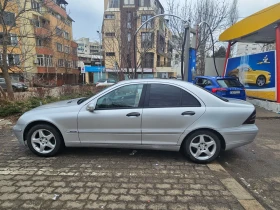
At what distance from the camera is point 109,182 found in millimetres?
3070

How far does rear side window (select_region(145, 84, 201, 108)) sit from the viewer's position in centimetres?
371

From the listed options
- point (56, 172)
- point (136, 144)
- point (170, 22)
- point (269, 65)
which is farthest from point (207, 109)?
point (170, 22)

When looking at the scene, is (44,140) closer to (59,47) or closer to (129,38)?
(129,38)

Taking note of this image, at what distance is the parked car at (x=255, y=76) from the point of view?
981cm

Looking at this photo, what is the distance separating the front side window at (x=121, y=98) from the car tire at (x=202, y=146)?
1246 mm

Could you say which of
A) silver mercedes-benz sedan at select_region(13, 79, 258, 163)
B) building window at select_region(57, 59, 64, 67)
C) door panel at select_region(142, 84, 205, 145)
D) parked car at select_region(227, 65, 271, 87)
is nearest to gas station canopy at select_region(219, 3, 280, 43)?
parked car at select_region(227, 65, 271, 87)

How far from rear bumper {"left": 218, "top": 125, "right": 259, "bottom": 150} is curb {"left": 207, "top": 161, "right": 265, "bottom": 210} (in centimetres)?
49

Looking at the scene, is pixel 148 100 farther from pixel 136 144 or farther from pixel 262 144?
pixel 262 144

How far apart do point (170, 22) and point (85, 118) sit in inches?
624

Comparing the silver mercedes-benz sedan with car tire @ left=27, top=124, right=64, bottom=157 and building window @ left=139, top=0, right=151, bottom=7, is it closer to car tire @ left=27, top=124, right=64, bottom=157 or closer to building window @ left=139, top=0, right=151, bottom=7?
car tire @ left=27, top=124, right=64, bottom=157

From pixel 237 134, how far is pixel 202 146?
2.17 ft

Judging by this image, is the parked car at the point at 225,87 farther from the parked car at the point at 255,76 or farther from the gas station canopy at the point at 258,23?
the gas station canopy at the point at 258,23

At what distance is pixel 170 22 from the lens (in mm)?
17375

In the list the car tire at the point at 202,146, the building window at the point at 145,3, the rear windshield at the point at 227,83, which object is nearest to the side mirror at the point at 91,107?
the car tire at the point at 202,146
